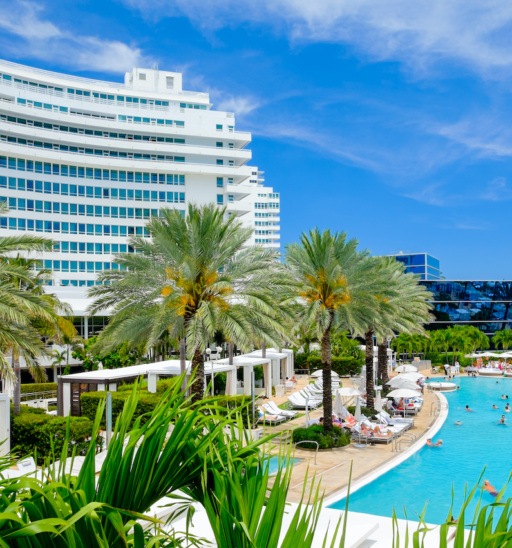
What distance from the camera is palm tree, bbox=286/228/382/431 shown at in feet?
70.8

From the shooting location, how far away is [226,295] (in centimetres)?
1872

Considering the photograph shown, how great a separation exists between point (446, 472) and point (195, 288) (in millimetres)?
10771

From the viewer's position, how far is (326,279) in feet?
71.3

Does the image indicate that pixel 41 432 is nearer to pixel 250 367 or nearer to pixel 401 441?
pixel 401 441

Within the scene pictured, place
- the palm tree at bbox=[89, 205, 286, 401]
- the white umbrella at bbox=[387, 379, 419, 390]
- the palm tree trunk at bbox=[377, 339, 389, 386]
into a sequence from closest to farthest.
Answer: the palm tree at bbox=[89, 205, 286, 401] → the white umbrella at bbox=[387, 379, 419, 390] → the palm tree trunk at bbox=[377, 339, 389, 386]

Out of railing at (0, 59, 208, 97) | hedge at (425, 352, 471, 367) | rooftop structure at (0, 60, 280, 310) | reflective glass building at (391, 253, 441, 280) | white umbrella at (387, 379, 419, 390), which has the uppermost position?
railing at (0, 59, 208, 97)

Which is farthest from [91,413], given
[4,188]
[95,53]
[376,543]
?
[95,53]

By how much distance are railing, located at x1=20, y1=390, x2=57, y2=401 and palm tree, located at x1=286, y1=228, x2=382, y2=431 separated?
60.4 feet

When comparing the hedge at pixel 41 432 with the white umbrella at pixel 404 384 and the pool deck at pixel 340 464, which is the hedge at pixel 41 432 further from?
the white umbrella at pixel 404 384

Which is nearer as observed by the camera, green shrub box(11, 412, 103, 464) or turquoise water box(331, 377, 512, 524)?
turquoise water box(331, 377, 512, 524)

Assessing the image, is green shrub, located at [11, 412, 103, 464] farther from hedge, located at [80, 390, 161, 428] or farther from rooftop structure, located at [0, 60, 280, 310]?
rooftop structure, located at [0, 60, 280, 310]

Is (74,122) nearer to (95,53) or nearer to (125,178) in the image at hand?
(125,178)

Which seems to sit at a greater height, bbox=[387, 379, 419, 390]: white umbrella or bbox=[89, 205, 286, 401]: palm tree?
bbox=[89, 205, 286, 401]: palm tree

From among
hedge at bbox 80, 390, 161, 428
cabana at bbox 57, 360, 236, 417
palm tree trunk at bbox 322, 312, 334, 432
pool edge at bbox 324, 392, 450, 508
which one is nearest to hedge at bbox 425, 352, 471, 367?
pool edge at bbox 324, 392, 450, 508
